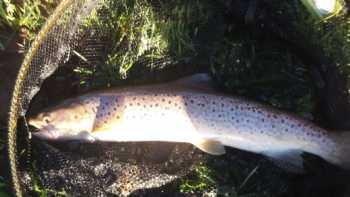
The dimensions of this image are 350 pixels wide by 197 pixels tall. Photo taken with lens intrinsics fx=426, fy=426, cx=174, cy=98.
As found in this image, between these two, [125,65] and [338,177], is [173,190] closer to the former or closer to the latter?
[125,65]

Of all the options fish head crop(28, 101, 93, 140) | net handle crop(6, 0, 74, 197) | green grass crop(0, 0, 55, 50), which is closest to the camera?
net handle crop(6, 0, 74, 197)

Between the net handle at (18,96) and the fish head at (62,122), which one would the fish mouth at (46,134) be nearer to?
the fish head at (62,122)

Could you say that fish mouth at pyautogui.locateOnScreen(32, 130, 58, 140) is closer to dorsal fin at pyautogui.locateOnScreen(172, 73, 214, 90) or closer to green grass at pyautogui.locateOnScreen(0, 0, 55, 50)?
green grass at pyautogui.locateOnScreen(0, 0, 55, 50)

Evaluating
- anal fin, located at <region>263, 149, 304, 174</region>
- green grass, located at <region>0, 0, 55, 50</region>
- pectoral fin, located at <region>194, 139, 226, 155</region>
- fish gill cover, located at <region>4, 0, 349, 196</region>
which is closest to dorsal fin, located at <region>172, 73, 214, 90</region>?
fish gill cover, located at <region>4, 0, 349, 196</region>

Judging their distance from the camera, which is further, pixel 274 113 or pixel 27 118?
A: pixel 27 118

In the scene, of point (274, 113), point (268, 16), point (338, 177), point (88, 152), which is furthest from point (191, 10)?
point (338, 177)

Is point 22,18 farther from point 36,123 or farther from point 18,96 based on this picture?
point 36,123

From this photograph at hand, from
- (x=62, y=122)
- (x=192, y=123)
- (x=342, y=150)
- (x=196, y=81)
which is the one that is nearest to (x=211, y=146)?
(x=192, y=123)

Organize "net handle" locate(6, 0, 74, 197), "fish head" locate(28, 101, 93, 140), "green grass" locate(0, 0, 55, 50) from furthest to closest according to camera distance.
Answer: "green grass" locate(0, 0, 55, 50), "fish head" locate(28, 101, 93, 140), "net handle" locate(6, 0, 74, 197)
